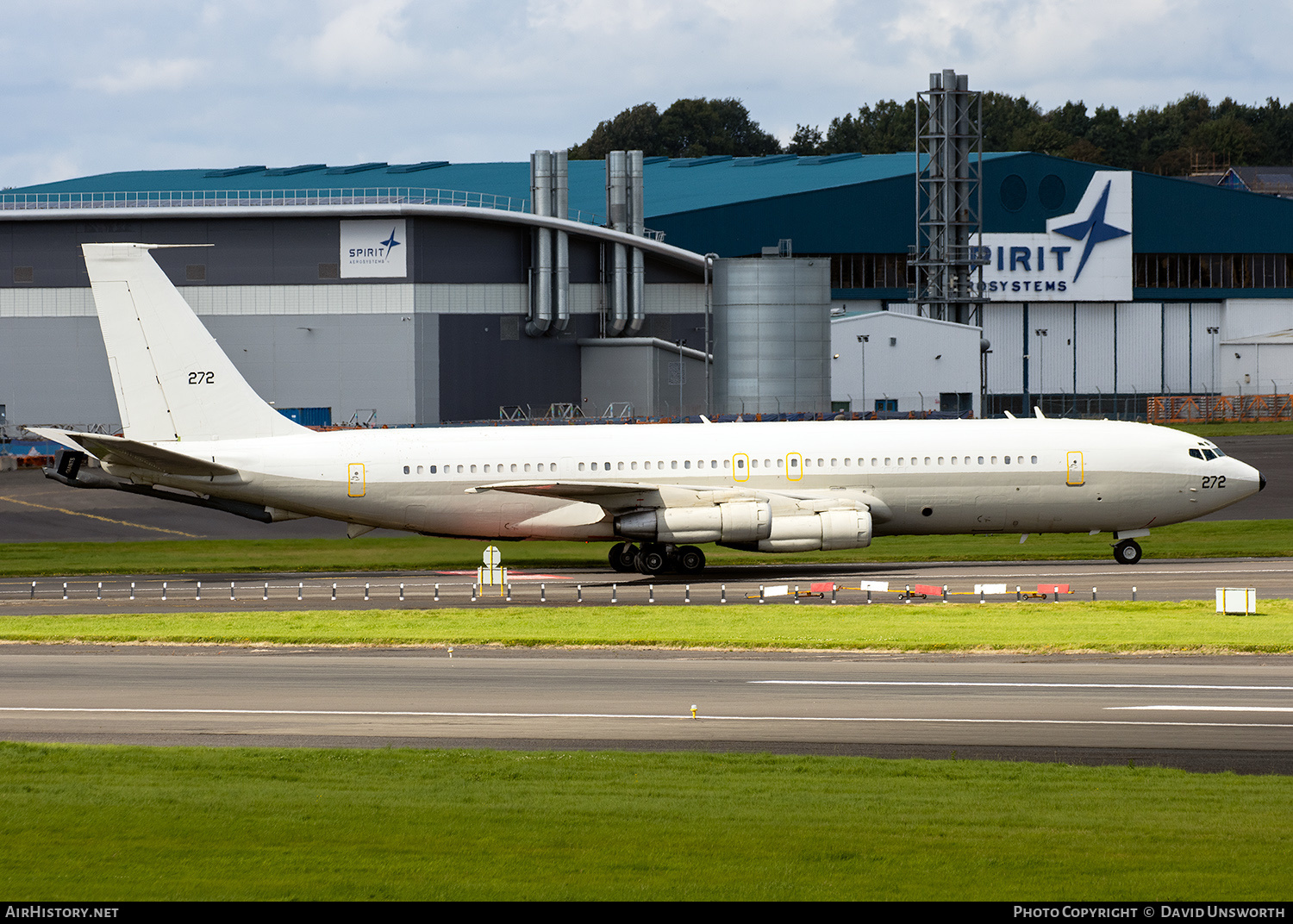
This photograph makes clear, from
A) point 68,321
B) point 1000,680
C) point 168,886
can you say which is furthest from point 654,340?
point 168,886

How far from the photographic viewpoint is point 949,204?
327 feet

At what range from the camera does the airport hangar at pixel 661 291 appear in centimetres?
8538

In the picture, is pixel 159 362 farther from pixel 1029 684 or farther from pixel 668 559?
pixel 1029 684

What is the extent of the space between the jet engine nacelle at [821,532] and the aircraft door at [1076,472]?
21.1 ft

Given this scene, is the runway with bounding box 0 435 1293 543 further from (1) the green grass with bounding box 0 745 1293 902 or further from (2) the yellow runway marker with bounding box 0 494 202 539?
(1) the green grass with bounding box 0 745 1293 902

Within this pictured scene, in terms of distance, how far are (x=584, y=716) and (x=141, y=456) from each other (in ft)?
76.2

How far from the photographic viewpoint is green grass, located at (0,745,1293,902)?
12109 millimetres

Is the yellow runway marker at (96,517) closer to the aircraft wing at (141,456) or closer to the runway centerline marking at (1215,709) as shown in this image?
the aircraft wing at (141,456)

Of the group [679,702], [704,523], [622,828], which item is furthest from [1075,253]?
[622,828]

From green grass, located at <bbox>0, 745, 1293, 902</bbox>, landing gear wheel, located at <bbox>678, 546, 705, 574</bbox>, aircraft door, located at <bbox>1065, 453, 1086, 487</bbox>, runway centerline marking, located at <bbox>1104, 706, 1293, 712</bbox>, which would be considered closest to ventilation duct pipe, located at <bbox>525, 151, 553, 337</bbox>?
landing gear wheel, located at <bbox>678, 546, 705, 574</bbox>

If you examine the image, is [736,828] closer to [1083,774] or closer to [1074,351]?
[1083,774]

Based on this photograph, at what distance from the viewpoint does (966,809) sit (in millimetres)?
15281

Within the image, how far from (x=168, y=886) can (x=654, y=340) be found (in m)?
82.8

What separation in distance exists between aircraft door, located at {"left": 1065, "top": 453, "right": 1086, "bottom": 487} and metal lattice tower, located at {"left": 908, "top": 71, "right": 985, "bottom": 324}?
57703 mm
